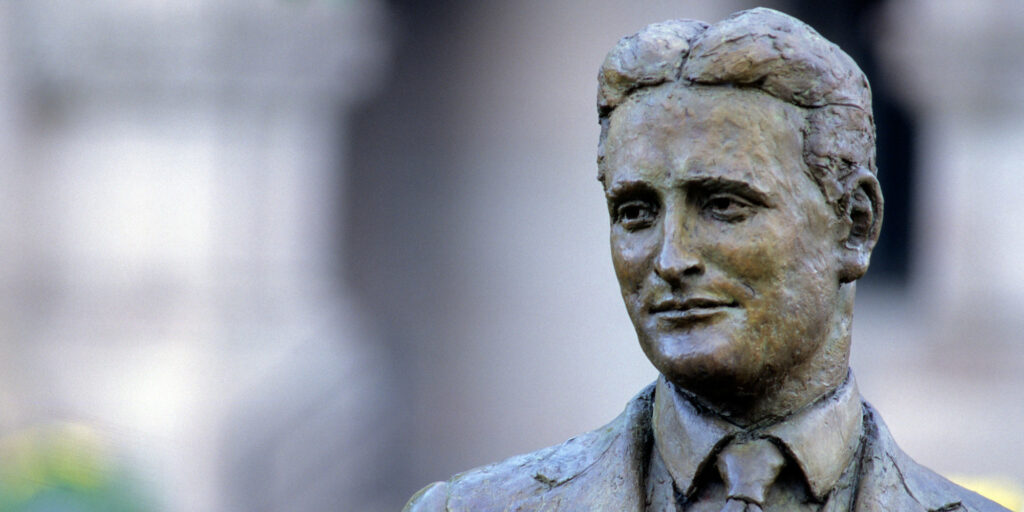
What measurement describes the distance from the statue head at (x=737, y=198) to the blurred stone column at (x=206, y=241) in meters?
7.14

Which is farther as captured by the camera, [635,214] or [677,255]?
[635,214]

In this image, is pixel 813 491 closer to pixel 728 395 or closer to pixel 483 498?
pixel 728 395

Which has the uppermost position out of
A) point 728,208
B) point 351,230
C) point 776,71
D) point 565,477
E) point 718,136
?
point 776,71

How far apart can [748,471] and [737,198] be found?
0.52 metres

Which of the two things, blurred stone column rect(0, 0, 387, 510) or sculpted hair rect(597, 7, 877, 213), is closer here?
sculpted hair rect(597, 7, 877, 213)

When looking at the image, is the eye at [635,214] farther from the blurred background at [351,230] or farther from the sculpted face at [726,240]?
the blurred background at [351,230]

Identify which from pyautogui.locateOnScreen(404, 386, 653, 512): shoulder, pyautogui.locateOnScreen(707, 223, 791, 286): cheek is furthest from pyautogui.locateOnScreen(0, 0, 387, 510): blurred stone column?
pyautogui.locateOnScreen(707, 223, 791, 286): cheek

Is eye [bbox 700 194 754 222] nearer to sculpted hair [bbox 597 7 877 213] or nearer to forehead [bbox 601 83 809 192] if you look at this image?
forehead [bbox 601 83 809 192]

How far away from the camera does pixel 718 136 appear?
3760 millimetres

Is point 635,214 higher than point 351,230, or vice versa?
point 635,214

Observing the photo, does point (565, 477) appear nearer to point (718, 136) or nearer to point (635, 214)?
point (635, 214)

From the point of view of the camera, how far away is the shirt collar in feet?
12.5

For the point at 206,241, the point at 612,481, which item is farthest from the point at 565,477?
the point at 206,241

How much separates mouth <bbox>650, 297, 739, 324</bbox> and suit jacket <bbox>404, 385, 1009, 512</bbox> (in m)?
0.33
